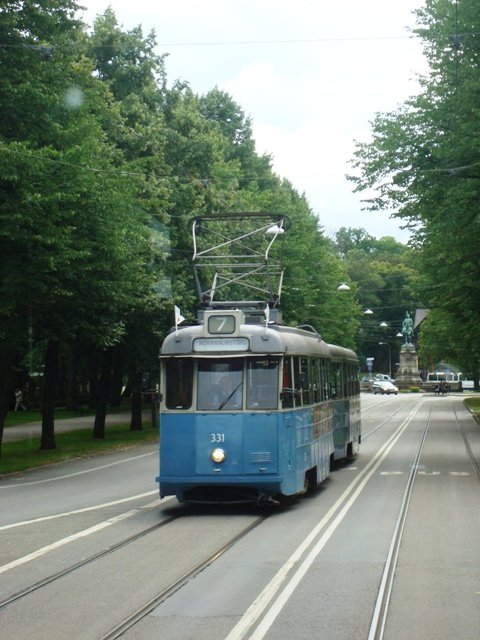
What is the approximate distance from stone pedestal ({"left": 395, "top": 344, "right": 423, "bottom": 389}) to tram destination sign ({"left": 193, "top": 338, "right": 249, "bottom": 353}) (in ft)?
324

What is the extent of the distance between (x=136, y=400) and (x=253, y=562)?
33.3 metres

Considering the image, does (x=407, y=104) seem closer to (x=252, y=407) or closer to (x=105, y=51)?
(x=252, y=407)

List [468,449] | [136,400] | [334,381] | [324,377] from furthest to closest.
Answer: [136,400] → [468,449] → [334,381] → [324,377]

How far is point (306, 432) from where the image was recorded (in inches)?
714

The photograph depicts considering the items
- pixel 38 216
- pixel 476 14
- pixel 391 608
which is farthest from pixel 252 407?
pixel 476 14

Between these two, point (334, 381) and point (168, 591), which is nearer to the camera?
point (168, 591)

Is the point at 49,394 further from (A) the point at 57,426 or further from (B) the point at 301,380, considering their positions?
(B) the point at 301,380

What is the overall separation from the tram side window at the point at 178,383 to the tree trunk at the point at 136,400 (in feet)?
83.4

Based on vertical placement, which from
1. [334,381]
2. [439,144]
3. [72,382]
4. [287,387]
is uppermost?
[439,144]

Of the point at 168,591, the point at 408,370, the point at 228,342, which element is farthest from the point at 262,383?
the point at 408,370

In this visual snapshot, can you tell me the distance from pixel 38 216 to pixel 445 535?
13.6 meters

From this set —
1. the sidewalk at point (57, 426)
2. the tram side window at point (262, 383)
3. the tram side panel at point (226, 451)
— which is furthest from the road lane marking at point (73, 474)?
the sidewalk at point (57, 426)

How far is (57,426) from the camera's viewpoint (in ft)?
162

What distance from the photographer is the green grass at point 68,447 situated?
97.1 ft
